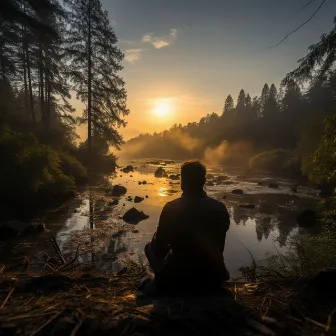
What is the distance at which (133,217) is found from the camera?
12.3 metres

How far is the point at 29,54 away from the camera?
28.5 metres

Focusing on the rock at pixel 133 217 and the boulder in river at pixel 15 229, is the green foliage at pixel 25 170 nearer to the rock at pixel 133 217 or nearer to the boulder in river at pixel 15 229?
the boulder in river at pixel 15 229

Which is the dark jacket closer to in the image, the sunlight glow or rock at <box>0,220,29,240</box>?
rock at <box>0,220,29,240</box>

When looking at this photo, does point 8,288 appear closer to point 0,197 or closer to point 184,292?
point 184,292

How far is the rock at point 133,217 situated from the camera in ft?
39.3

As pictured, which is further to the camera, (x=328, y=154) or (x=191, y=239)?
(x=328, y=154)

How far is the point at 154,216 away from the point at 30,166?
686cm

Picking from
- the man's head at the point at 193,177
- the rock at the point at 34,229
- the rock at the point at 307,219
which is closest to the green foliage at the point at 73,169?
the rock at the point at 34,229

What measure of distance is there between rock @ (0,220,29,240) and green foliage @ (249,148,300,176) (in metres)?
35.5

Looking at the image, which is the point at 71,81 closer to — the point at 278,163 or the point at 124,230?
the point at 124,230

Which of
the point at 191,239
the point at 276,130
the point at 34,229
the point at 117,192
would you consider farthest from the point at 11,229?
the point at 276,130

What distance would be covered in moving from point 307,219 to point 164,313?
12848mm

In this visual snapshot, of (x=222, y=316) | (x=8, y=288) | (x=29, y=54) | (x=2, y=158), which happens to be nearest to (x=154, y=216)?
(x=2, y=158)

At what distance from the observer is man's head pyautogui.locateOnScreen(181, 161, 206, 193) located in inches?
113
